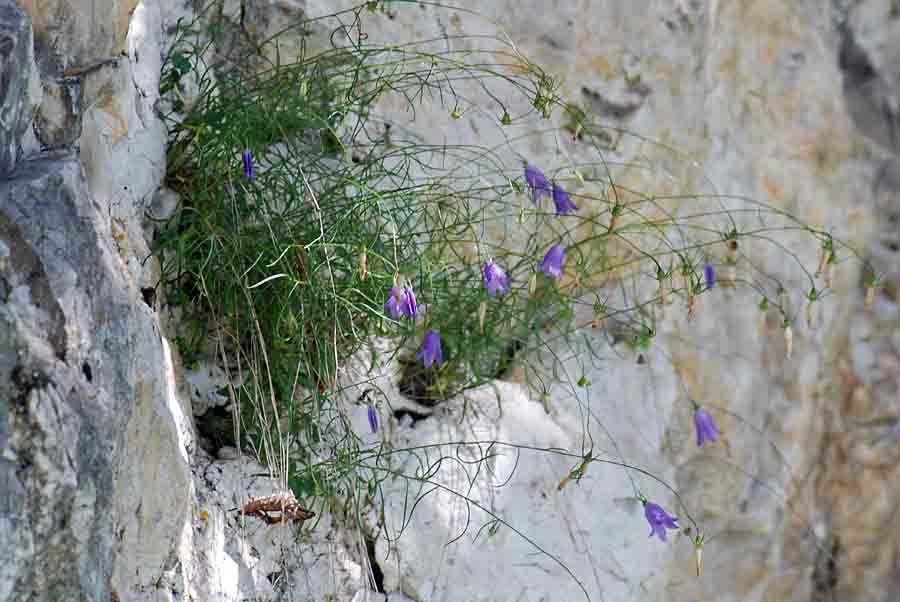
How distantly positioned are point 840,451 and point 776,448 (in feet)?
1.27

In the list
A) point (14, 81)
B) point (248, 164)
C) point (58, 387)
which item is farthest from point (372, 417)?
point (14, 81)

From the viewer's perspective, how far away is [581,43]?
2.36m

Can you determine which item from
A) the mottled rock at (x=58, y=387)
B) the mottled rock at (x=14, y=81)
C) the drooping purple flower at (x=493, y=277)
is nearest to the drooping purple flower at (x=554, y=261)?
the drooping purple flower at (x=493, y=277)

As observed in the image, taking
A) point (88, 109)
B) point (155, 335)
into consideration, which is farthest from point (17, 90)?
point (155, 335)

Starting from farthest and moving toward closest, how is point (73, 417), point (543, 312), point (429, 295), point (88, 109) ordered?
point (543, 312) → point (429, 295) → point (88, 109) → point (73, 417)

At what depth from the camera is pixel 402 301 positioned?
61.6 inches

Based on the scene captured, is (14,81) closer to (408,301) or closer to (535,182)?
(408,301)

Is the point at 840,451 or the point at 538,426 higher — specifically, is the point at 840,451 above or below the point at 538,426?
above

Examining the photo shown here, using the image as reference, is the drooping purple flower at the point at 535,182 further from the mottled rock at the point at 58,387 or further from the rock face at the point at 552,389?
the mottled rock at the point at 58,387

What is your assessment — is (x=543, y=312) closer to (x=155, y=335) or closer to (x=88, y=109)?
(x=155, y=335)

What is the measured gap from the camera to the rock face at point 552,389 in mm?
1301

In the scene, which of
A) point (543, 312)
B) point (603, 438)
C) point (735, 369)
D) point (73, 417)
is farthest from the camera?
point (735, 369)

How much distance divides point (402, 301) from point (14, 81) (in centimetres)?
57

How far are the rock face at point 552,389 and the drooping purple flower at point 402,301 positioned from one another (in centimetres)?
35
